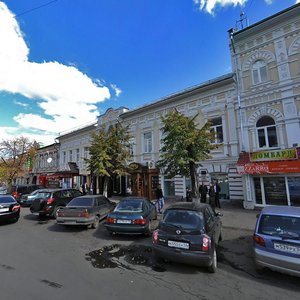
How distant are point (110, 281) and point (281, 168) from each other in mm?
11156

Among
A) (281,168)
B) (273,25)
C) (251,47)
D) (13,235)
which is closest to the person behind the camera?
(13,235)

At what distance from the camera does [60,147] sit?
32.1 metres

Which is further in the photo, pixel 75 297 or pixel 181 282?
pixel 181 282

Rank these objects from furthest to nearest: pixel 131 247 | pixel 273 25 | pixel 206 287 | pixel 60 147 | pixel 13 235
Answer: pixel 60 147, pixel 273 25, pixel 13 235, pixel 131 247, pixel 206 287

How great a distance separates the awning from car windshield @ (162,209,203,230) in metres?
8.72

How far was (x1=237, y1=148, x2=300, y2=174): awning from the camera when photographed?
11672 mm

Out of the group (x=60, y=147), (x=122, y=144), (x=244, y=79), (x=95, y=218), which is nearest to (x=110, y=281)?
(x=95, y=218)

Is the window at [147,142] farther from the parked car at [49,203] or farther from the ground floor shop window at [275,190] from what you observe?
the ground floor shop window at [275,190]

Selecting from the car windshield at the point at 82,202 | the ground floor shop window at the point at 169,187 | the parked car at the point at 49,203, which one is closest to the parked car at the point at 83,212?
the car windshield at the point at 82,202

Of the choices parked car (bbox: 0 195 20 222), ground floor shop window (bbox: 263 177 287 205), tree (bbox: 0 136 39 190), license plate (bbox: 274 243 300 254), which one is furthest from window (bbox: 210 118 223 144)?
tree (bbox: 0 136 39 190)

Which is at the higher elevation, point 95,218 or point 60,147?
point 60,147

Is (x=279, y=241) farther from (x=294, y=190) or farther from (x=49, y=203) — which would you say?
(x=49, y=203)

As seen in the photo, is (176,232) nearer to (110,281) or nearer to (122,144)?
(110,281)

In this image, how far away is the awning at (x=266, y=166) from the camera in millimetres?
11672
